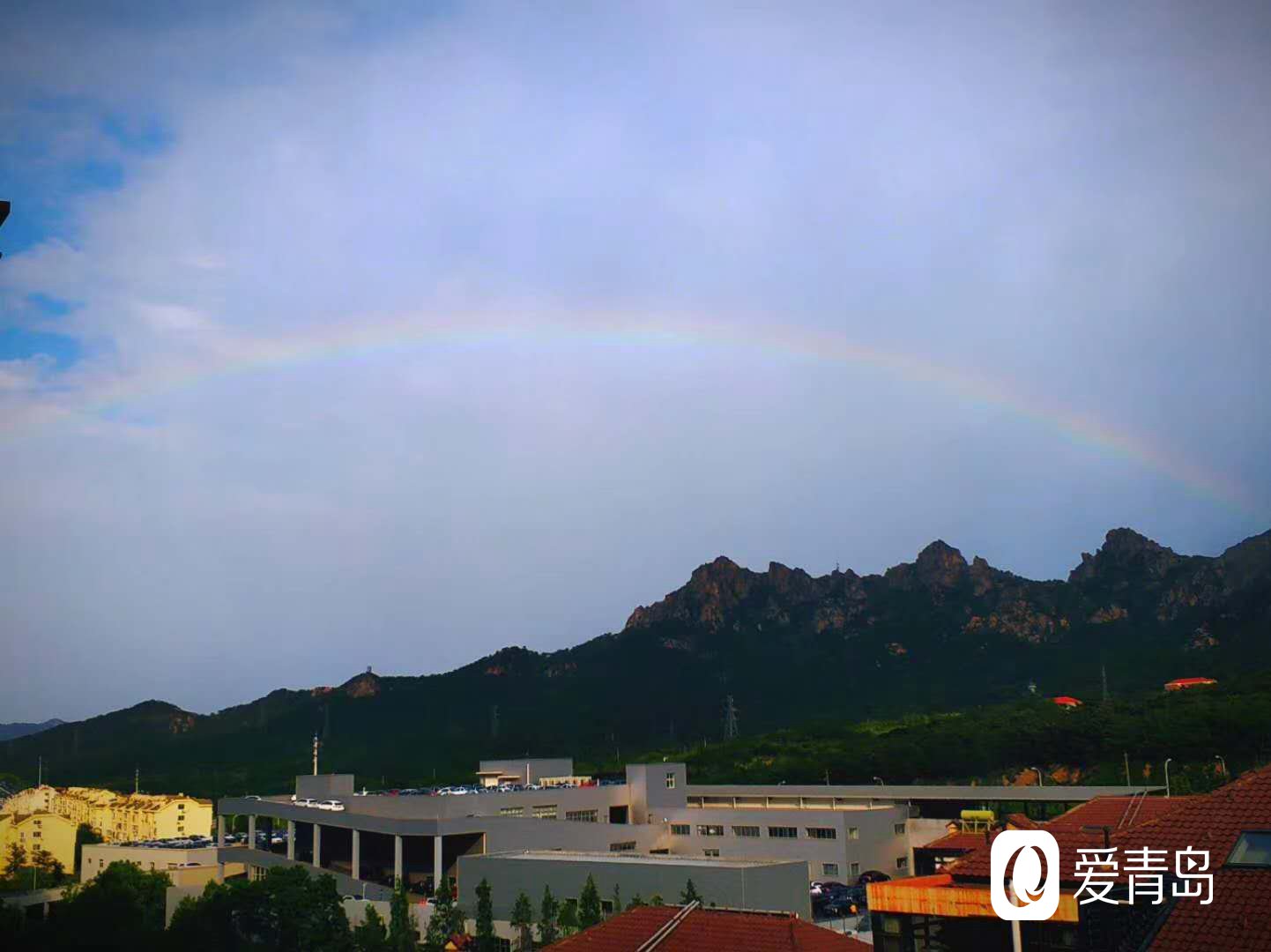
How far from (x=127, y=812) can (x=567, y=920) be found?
53.6 m

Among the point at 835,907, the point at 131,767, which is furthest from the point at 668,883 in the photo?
the point at 131,767

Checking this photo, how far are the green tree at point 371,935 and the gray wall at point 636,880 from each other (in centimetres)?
388

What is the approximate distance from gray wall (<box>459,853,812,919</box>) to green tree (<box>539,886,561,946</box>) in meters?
1.43

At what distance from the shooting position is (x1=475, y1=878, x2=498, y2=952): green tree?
32.6m

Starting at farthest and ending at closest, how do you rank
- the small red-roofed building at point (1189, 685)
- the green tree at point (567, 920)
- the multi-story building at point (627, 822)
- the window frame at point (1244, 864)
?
the small red-roofed building at point (1189, 685) → the multi-story building at point (627, 822) → the green tree at point (567, 920) → the window frame at point (1244, 864)

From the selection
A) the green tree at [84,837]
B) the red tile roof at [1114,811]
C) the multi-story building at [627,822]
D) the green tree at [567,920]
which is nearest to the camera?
the red tile roof at [1114,811]

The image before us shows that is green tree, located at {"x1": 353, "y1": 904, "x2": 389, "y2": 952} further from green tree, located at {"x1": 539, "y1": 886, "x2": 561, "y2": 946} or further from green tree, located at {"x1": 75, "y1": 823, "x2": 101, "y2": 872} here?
green tree, located at {"x1": 75, "y1": 823, "x2": 101, "y2": 872}

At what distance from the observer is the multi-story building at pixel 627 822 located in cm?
4528

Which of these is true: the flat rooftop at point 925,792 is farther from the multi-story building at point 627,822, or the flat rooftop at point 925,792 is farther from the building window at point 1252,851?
the building window at point 1252,851

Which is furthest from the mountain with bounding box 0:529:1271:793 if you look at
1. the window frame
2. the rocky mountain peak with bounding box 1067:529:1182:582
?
the window frame

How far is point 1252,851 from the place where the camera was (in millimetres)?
11219

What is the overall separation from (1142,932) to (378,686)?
114404 mm

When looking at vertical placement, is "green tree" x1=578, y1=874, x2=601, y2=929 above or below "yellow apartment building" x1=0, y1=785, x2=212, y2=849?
above

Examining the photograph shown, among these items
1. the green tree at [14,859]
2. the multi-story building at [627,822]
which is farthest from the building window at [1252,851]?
the green tree at [14,859]
